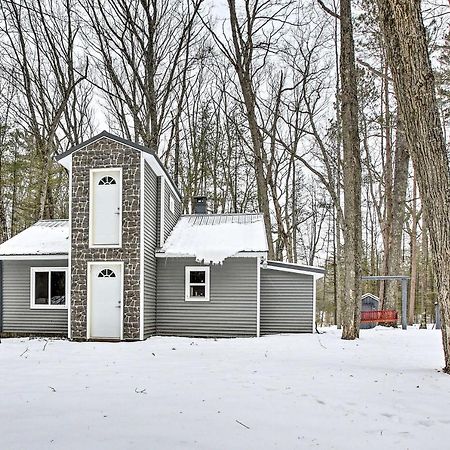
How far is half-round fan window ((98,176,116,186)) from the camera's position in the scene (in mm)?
10563

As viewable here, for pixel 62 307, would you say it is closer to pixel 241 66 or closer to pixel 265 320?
pixel 265 320

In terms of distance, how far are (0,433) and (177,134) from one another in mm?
15907

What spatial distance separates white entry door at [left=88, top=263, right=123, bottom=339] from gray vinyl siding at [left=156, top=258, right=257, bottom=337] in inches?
50.6

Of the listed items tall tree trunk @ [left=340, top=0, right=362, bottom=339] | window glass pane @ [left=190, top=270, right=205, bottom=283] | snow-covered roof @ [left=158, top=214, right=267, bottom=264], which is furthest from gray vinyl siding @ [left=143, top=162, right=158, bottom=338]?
tall tree trunk @ [left=340, top=0, right=362, bottom=339]

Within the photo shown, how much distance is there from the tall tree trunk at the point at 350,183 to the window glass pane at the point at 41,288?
7.25 m

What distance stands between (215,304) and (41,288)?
4399mm

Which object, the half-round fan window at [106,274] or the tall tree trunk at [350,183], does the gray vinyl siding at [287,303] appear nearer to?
the tall tree trunk at [350,183]

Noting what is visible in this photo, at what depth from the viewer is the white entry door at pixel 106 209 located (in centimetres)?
1042

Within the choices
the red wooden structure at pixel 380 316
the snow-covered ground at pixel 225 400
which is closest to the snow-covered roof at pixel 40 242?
the snow-covered ground at pixel 225 400

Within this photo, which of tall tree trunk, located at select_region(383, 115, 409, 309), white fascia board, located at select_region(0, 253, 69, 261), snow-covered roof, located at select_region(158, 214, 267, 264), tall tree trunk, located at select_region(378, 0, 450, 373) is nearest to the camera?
tall tree trunk, located at select_region(378, 0, 450, 373)

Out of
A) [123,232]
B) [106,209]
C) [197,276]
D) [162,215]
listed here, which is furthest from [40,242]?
[197,276]

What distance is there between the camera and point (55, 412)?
3.96 m

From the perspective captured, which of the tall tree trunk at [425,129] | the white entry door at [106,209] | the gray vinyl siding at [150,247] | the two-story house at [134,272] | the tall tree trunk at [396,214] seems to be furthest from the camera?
the tall tree trunk at [396,214]

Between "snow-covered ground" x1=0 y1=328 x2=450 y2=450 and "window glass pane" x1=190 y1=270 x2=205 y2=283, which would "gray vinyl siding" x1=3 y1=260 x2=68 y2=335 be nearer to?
"window glass pane" x1=190 y1=270 x2=205 y2=283
